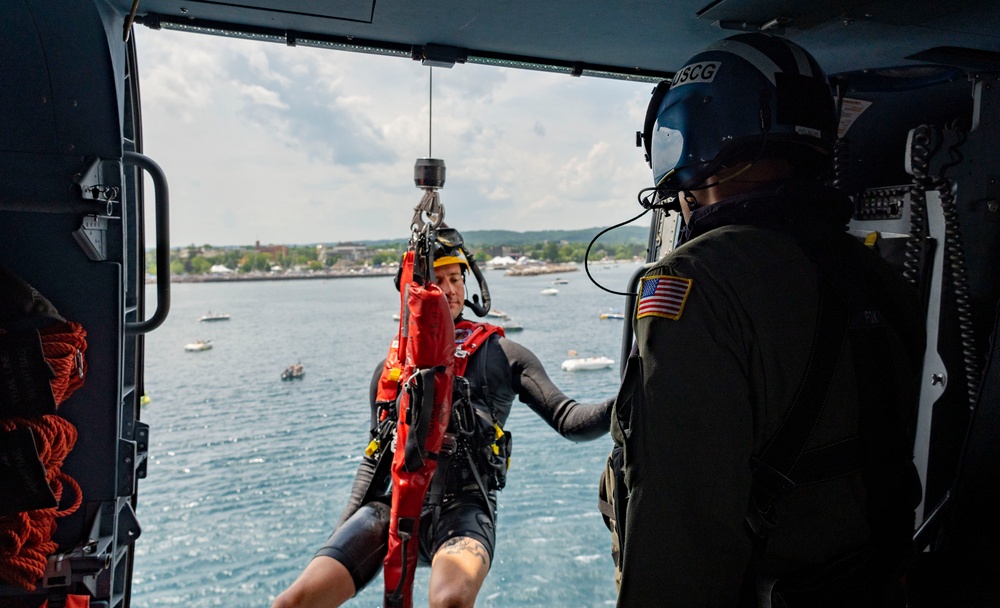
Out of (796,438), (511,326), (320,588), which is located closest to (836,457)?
(796,438)

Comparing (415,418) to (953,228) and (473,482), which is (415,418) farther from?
(953,228)

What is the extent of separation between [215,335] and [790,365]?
57.3ft

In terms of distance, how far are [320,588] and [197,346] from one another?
46.2 ft

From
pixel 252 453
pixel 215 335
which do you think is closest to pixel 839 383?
pixel 252 453

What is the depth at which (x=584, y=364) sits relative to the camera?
37.2ft

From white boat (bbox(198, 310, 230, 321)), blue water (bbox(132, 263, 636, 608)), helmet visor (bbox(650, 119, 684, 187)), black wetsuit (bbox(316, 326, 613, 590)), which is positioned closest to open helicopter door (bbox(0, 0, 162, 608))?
black wetsuit (bbox(316, 326, 613, 590))

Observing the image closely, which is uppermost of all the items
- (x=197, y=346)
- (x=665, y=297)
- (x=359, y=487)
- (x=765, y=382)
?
(x=665, y=297)

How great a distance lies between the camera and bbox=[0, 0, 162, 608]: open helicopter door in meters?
1.47

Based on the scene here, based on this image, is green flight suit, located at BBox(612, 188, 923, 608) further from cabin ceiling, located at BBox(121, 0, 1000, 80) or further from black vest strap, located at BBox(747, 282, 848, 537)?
cabin ceiling, located at BBox(121, 0, 1000, 80)

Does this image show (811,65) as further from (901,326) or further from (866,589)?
(866,589)

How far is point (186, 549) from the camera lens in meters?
4.99

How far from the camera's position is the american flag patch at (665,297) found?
856mm

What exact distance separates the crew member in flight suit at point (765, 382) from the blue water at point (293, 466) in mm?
2753

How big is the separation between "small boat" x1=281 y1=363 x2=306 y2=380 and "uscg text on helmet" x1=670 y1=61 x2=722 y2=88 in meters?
12.1
